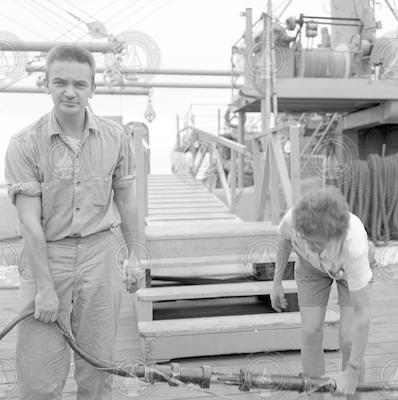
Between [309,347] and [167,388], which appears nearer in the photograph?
[309,347]

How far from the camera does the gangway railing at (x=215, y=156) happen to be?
616 cm

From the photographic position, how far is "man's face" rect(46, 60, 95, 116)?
1645 millimetres

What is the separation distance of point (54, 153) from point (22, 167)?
0.11 metres

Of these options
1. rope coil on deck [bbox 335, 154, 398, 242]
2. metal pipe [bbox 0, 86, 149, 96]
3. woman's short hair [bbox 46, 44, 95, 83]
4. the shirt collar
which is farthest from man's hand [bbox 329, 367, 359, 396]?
metal pipe [bbox 0, 86, 149, 96]

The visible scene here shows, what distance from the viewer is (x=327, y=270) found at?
77.5 inches

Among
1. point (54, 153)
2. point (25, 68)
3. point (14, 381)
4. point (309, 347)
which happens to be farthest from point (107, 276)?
point (25, 68)

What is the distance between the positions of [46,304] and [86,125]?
0.60 meters

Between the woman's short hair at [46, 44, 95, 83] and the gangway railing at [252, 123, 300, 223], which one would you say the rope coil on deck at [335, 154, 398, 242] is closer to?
the gangway railing at [252, 123, 300, 223]

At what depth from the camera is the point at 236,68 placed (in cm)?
981

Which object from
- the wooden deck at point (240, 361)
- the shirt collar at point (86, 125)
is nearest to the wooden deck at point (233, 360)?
the wooden deck at point (240, 361)

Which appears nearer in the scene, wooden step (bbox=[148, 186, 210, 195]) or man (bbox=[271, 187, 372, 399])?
man (bbox=[271, 187, 372, 399])

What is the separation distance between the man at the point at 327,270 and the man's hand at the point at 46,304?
2.64 ft

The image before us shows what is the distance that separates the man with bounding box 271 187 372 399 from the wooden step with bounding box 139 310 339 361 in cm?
85

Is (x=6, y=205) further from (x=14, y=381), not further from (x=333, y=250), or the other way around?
(x=333, y=250)
